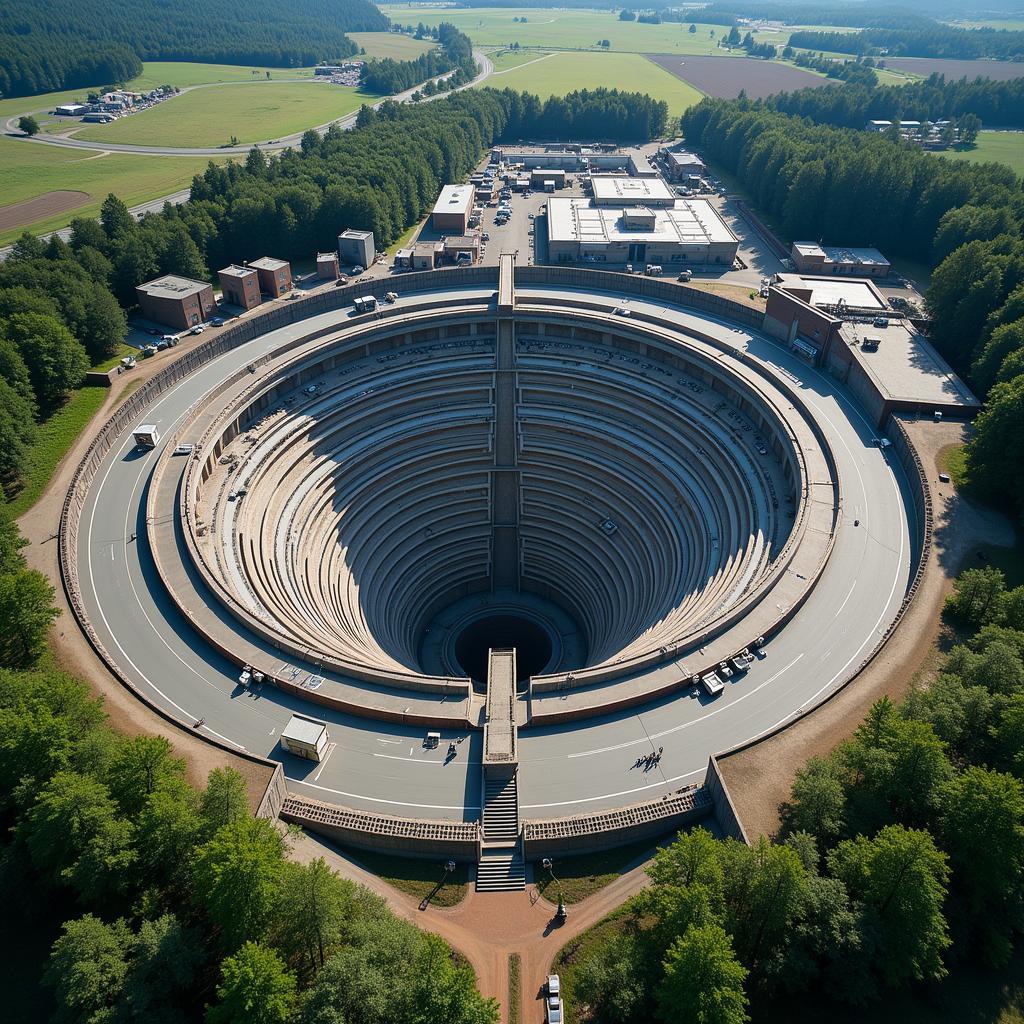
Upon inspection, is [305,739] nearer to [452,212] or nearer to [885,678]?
[885,678]

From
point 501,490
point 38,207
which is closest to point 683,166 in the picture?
point 501,490

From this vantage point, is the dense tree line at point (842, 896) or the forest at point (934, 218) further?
the forest at point (934, 218)

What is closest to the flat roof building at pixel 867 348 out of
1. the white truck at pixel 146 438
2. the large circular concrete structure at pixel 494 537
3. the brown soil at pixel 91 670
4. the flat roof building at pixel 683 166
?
the large circular concrete structure at pixel 494 537

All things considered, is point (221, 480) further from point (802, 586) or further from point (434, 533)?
point (802, 586)

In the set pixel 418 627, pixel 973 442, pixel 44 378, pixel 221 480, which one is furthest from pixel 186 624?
pixel 973 442

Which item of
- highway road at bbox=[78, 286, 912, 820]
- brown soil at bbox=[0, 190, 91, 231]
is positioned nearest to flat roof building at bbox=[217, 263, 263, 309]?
highway road at bbox=[78, 286, 912, 820]

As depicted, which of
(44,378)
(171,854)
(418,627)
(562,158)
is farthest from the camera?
(562,158)

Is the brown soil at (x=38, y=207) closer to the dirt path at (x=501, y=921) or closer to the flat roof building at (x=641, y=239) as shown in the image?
the flat roof building at (x=641, y=239)
